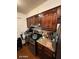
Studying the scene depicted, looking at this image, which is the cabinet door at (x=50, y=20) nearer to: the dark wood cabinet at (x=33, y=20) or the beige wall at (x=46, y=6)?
the beige wall at (x=46, y=6)

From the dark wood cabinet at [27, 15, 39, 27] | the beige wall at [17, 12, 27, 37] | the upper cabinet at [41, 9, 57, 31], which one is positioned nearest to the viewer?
the upper cabinet at [41, 9, 57, 31]

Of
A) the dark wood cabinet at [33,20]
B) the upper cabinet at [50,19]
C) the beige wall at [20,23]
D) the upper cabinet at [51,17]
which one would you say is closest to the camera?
the upper cabinet at [51,17]

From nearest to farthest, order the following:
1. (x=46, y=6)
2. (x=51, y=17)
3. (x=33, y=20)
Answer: (x=51, y=17)
(x=46, y=6)
(x=33, y=20)

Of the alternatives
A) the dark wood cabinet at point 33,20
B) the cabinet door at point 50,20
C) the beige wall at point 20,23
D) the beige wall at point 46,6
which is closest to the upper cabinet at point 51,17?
the cabinet door at point 50,20

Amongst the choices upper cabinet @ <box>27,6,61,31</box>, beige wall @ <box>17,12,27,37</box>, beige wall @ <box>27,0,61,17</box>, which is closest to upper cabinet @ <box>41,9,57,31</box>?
upper cabinet @ <box>27,6,61,31</box>

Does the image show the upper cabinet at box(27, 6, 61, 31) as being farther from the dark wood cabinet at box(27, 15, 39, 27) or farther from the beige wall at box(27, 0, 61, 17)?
the dark wood cabinet at box(27, 15, 39, 27)

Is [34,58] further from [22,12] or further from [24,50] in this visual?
[22,12]

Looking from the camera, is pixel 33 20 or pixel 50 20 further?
pixel 33 20

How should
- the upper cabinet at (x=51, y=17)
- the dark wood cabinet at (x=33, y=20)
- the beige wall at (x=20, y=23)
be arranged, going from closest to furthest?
the upper cabinet at (x=51, y=17) < the beige wall at (x=20, y=23) < the dark wood cabinet at (x=33, y=20)

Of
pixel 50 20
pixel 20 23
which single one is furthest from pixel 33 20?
pixel 50 20

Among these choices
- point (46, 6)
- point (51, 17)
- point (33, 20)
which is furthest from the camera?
point (33, 20)

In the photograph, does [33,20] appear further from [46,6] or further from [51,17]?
[51,17]
